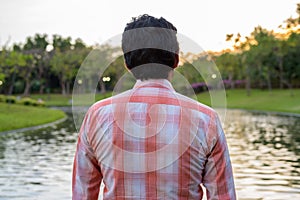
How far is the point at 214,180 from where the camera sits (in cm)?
205

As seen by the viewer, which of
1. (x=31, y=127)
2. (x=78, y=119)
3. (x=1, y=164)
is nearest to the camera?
(x=78, y=119)

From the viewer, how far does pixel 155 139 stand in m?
2.02

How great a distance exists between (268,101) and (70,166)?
41.5 metres

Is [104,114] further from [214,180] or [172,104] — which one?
[214,180]

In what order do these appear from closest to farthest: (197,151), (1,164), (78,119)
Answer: (197,151) → (78,119) → (1,164)

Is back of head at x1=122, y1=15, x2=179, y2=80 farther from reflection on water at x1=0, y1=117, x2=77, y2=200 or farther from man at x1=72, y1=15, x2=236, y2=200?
reflection on water at x1=0, y1=117, x2=77, y2=200

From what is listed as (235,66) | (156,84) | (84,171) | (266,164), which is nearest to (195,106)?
(156,84)

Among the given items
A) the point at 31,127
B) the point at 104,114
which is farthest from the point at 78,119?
the point at 31,127

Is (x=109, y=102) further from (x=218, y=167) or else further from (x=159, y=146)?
(x=218, y=167)

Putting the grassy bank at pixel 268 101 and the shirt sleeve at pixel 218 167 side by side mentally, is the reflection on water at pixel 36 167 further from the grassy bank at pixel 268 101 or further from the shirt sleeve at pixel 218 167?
the grassy bank at pixel 268 101

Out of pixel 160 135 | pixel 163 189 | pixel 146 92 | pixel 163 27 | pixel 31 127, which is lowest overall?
pixel 31 127

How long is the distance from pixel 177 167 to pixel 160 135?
0.37ft

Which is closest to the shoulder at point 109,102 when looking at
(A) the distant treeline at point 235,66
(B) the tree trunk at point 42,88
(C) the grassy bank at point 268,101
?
(C) the grassy bank at point 268,101

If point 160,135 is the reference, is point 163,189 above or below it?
below
